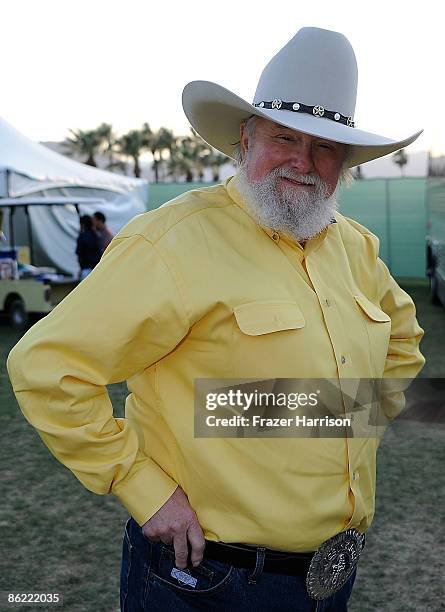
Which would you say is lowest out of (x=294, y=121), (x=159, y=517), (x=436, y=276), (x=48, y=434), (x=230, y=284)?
(x=436, y=276)

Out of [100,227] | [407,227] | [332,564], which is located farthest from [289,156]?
[407,227]

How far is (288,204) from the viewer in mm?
1901

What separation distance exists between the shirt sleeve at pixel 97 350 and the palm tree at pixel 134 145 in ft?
175

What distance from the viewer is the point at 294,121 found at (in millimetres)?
1886

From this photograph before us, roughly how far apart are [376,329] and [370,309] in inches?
2.1

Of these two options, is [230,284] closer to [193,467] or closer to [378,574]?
[193,467]

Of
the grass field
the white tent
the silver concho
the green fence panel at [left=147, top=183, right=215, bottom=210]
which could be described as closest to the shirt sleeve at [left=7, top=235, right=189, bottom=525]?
the silver concho

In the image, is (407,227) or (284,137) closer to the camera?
(284,137)

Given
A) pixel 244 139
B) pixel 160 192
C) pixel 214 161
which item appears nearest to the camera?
pixel 244 139

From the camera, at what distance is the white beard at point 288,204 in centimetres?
188

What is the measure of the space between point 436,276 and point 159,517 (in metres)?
12.2

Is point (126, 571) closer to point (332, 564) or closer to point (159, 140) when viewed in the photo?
point (332, 564)

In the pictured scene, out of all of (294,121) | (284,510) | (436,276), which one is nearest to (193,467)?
(284,510)

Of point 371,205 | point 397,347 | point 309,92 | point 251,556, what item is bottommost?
point 371,205
